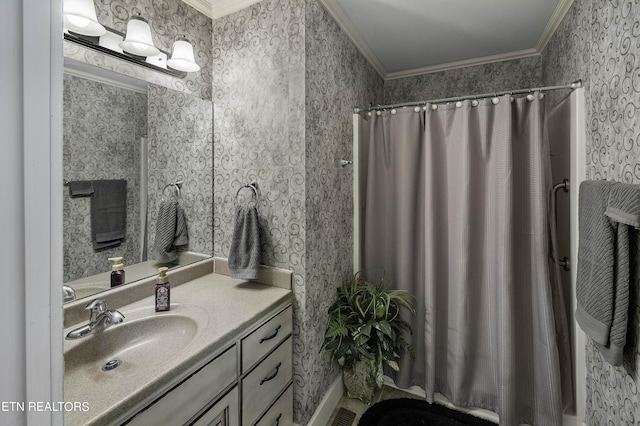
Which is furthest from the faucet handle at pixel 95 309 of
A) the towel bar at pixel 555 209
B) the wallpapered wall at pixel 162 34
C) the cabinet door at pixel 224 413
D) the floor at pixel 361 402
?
the towel bar at pixel 555 209

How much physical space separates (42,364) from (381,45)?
2.46 metres

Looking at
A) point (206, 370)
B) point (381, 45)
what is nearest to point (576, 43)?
point (381, 45)

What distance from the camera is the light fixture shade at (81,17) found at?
3.72 feet

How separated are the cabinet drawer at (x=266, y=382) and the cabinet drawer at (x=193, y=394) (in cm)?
14

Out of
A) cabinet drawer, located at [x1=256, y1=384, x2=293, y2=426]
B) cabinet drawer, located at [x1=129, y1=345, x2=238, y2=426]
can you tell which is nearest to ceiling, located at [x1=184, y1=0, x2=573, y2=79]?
cabinet drawer, located at [x1=129, y1=345, x2=238, y2=426]

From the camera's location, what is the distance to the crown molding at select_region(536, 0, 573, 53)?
5.35 feet

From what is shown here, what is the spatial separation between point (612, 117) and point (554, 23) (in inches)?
40.0

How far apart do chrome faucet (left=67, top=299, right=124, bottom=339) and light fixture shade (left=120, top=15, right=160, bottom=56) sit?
1.15 m

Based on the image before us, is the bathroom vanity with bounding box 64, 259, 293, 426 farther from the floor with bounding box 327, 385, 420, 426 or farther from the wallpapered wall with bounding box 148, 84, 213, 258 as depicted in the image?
the floor with bounding box 327, 385, 420, 426

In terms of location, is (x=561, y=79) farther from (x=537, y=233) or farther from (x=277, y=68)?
(x=277, y=68)

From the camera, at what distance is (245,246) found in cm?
158

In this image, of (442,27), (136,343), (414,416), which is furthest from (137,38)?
(414,416)

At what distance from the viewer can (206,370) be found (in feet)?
3.43

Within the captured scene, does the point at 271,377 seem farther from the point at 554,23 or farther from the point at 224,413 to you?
the point at 554,23
